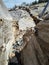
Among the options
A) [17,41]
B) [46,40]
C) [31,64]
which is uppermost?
[46,40]

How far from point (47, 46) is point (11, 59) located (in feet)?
4.50

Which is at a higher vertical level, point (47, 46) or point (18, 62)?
point (47, 46)

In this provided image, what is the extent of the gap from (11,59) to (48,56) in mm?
1397

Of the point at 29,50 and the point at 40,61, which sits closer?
the point at 40,61

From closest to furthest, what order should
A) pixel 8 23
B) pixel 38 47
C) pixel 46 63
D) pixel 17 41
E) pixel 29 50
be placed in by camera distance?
pixel 46 63 < pixel 38 47 < pixel 29 50 < pixel 8 23 < pixel 17 41

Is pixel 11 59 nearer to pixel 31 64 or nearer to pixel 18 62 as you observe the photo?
pixel 18 62

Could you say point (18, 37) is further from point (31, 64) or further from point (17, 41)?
point (31, 64)

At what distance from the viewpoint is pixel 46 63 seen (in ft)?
10.1

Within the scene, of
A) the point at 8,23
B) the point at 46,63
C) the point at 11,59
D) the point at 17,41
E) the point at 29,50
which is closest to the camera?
the point at 46,63

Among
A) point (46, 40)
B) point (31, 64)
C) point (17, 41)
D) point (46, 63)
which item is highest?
point (46, 40)

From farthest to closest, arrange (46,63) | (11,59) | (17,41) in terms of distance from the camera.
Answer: (17,41) → (11,59) → (46,63)

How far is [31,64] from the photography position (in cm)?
352

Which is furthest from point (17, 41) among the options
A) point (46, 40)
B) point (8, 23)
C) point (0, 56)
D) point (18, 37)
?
point (46, 40)

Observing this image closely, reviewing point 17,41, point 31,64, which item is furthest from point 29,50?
point 17,41
